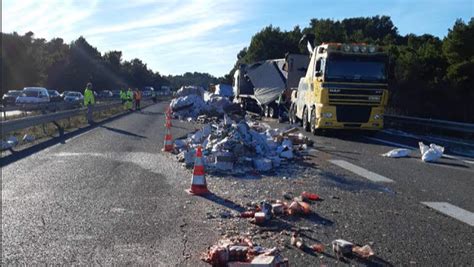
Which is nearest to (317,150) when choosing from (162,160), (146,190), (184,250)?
(162,160)

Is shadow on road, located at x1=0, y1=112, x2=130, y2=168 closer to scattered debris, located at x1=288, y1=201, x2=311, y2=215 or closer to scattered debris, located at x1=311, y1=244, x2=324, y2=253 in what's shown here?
scattered debris, located at x1=288, y1=201, x2=311, y2=215

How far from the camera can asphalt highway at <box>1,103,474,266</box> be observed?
5.78 metres

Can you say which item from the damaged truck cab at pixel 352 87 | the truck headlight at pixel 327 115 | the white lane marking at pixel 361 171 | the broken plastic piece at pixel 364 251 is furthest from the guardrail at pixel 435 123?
the broken plastic piece at pixel 364 251

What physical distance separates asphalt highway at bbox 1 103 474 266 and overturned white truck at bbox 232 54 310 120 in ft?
55.0

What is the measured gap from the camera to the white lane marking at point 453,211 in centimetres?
728

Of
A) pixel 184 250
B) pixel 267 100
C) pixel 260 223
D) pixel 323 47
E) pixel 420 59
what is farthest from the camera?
pixel 420 59

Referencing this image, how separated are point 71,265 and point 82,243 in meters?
0.73

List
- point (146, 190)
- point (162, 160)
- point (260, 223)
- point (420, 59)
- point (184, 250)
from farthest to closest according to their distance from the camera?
1. point (420, 59)
2. point (162, 160)
3. point (146, 190)
4. point (260, 223)
5. point (184, 250)

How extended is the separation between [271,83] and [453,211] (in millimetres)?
25098

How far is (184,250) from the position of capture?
5820mm

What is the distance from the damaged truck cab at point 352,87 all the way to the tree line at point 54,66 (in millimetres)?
54694

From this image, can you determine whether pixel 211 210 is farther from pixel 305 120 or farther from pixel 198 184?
pixel 305 120

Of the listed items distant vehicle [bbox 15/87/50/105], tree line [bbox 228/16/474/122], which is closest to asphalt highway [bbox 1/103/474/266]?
tree line [bbox 228/16/474/122]

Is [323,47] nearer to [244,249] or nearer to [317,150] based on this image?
[317,150]
